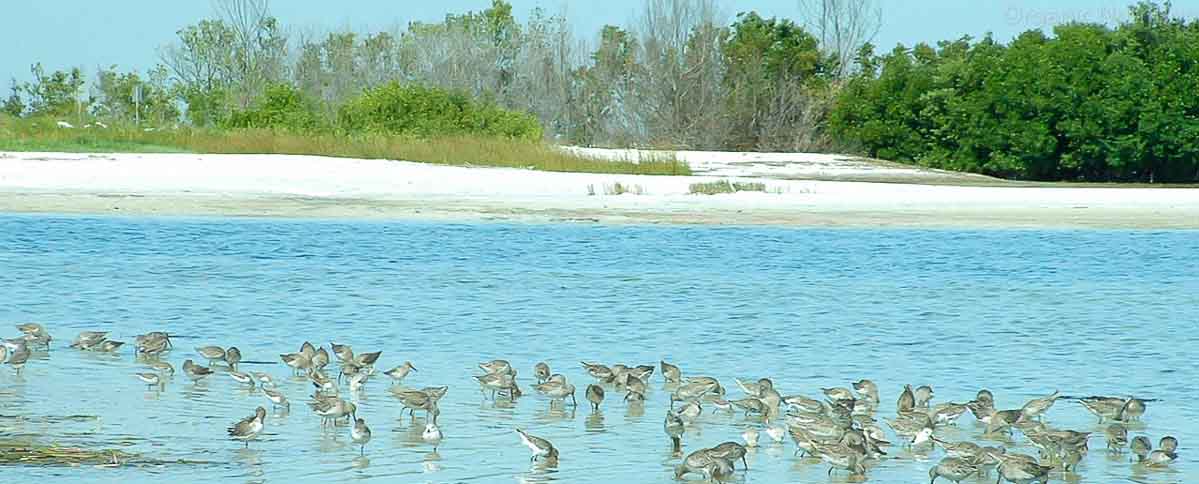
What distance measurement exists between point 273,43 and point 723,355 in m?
54.1

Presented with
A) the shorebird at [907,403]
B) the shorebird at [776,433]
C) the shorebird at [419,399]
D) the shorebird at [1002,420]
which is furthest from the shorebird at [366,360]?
the shorebird at [1002,420]

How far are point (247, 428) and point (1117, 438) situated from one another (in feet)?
12.2

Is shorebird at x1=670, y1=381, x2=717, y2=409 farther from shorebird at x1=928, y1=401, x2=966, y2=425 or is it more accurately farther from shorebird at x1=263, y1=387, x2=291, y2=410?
shorebird at x1=263, y1=387, x2=291, y2=410

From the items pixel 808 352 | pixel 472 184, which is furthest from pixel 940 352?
pixel 472 184

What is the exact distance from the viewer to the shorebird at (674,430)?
300 inches

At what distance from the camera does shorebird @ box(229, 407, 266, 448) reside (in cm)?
725

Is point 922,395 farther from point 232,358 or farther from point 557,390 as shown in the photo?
point 232,358

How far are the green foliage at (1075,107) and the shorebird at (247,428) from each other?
30.5 m

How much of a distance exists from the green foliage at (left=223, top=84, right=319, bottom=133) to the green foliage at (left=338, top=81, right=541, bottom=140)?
86 centimetres

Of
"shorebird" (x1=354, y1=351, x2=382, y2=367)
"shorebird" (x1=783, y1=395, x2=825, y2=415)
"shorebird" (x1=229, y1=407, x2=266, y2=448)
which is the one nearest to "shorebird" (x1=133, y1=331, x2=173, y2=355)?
"shorebird" (x1=354, y1=351, x2=382, y2=367)

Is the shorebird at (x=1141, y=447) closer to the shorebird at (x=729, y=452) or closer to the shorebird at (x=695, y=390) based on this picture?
the shorebird at (x=729, y=452)

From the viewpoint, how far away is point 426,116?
3647 cm

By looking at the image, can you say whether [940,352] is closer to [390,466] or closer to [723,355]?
[723,355]

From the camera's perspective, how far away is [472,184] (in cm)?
2531
